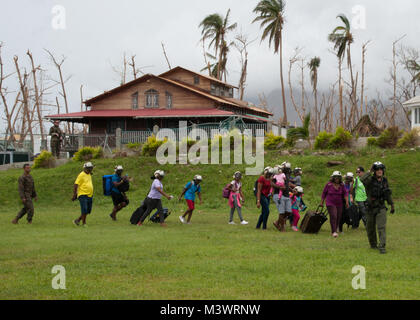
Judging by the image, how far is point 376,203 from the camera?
1128cm

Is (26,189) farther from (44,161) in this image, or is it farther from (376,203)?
(44,161)

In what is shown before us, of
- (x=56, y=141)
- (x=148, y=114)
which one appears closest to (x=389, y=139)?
(x=148, y=114)

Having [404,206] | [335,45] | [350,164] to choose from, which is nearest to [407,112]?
[335,45]

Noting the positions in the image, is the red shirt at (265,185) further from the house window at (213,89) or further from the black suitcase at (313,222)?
the house window at (213,89)

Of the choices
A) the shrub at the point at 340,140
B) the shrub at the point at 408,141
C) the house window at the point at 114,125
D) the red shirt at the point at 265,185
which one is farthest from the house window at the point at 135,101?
the red shirt at the point at 265,185

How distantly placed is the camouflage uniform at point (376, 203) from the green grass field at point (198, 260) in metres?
0.51

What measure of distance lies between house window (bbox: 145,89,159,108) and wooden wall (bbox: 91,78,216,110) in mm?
264

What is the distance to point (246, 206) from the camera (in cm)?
2373

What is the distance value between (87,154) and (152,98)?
1395 cm

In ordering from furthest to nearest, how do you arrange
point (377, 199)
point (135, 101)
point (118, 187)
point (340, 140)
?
point (135, 101) → point (340, 140) → point (118, 187) → point (377, 199)

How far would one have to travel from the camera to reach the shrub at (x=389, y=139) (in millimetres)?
30016

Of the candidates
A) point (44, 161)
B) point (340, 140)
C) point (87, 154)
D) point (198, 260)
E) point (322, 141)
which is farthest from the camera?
point (87, 154)
